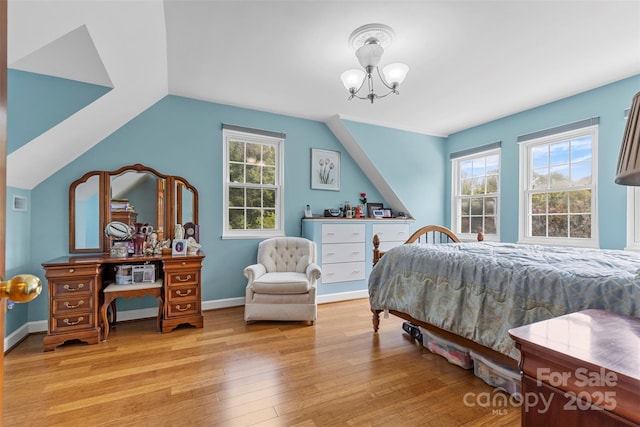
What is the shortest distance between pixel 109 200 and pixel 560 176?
17.0ft

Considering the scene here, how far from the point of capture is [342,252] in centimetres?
402

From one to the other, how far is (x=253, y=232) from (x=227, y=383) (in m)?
2.12

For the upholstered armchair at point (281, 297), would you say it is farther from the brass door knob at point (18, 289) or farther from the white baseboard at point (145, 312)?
the brass door knob at point (18, 289)

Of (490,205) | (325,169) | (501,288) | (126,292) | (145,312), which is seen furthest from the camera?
(490,205)

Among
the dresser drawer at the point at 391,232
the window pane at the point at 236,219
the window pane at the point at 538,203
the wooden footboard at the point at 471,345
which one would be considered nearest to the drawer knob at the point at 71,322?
the window pane at the point at 236,219

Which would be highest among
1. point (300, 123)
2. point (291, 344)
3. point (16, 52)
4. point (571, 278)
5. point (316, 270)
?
point (300, 123)

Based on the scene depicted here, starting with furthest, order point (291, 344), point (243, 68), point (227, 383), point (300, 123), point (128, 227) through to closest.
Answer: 1. point (300, 123)
2. point (128, 227)
3. point (243, 68)
4. point (291, 344)
5. point (227, 383)

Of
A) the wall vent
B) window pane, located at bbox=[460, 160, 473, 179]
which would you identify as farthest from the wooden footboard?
the wall vent

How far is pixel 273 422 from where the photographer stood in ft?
5.27

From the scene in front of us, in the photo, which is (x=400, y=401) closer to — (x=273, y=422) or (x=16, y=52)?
(x=273, y=422)

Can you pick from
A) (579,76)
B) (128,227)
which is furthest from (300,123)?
(579,76)

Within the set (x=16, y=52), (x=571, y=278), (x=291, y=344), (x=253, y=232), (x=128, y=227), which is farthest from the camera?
(x=253, y=232)

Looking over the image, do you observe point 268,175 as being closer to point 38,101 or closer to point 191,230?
point 191,230

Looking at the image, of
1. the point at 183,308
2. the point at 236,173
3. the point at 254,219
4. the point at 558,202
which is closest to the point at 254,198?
the point at 254,219
